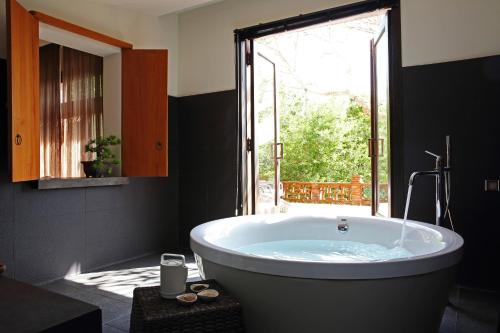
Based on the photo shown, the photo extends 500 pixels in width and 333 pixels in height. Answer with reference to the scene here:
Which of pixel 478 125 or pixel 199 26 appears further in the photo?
pixel 199 26

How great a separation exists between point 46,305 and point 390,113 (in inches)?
107

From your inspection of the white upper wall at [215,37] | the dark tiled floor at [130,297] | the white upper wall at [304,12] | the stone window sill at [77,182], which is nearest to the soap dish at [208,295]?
the dark tiled floor at [130,297]

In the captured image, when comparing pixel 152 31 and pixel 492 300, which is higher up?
pixel 152 31

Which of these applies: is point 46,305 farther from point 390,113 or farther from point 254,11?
point 254,11

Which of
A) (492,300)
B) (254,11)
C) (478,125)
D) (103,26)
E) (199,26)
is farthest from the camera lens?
(199,26)

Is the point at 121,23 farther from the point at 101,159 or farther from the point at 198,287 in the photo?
the point at 198,287

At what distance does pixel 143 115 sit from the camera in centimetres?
359

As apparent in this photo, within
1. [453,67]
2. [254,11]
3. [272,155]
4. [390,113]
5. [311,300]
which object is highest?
[254,11]

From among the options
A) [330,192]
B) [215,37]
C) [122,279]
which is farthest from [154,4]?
[330,192]

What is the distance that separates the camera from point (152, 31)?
3840 millimetres

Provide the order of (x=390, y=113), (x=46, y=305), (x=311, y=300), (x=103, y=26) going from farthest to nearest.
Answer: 1. (x=103, y=26)
2. (x=390, y=113)
3. (x=311, y=300)
4. (x=46, y=305)

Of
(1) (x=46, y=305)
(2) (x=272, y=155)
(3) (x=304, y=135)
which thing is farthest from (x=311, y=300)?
(3) (x=304, y=135)

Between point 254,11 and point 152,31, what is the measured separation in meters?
1.09

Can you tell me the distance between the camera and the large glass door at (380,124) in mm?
3059
